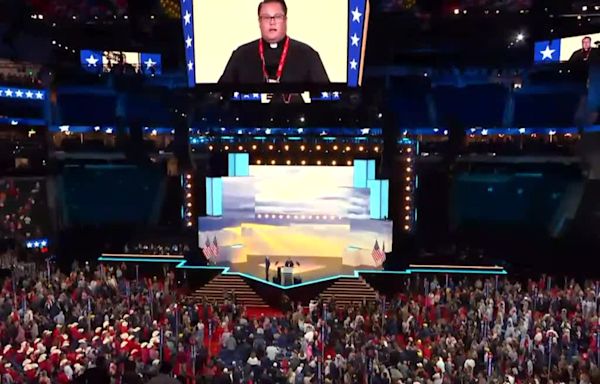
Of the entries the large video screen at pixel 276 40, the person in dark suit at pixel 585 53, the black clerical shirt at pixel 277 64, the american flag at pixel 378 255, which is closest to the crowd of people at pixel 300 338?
the american flag at pixel 378 255

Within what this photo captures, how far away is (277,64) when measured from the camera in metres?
20.1

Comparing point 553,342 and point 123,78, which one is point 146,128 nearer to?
point 123,78

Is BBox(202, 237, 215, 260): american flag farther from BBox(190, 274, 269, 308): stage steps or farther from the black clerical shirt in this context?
the black clerical shirt

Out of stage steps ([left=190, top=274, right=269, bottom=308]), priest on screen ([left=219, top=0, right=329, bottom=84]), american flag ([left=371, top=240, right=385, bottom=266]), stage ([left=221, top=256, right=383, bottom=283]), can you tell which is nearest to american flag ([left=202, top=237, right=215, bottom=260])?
stage ([left=221, top=256, right=383, bottom=283])

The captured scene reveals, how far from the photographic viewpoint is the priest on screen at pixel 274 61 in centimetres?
1970

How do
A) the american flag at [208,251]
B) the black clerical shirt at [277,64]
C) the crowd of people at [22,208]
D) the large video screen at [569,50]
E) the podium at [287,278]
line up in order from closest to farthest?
1. the black clerical shirt at [277,64]
2. the podium at [287,278]
3. the american flag at [208,251]
4. the crowd of people at [22,208]
5. the large video screen at [569,50]

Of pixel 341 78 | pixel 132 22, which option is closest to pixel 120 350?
pixel 341 78

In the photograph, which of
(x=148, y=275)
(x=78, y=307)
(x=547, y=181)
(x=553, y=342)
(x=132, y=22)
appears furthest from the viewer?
(x=132, y=22)

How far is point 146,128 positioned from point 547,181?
67.4ft

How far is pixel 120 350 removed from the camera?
44.1 ft

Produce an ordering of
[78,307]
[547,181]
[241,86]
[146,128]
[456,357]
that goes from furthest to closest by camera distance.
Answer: [146,128] < [547,181] < [241,86] < [78,307] < [456,357]

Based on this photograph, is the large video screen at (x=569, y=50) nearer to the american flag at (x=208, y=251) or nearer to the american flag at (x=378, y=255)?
the american flag at (x=378, y=255)

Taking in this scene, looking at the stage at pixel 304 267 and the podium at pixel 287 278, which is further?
the stage at pixel 304 267

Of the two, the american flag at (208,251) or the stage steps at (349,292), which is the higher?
the american flag at (208,251)
